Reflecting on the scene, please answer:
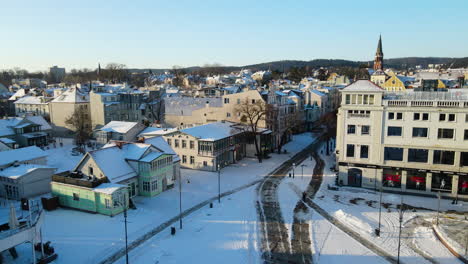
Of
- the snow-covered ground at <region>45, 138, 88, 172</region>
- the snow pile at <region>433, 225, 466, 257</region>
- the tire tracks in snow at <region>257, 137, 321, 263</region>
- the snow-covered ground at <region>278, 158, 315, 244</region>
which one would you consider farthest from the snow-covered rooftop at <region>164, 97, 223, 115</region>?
the snow pile at <region>433, 225, 466, 257</region>

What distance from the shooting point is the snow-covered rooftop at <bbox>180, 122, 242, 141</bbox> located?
52.4 meters

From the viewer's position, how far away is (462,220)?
105 feet

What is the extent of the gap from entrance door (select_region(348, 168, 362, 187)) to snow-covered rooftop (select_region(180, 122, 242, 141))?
19.7 metres

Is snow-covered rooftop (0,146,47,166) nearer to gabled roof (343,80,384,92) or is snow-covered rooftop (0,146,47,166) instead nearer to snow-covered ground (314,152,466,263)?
snow-covered ground (314,152,466,263)

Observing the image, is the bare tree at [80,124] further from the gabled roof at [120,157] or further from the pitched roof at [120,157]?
the pitched roof at [120,157]

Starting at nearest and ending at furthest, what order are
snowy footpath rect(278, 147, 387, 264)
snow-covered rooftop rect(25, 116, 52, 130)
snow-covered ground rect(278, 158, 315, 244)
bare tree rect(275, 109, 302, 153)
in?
snowy footpath rect(278, 147, 387, 264) < snow-covered ground rect(278, 158, 315, 244) < snow-covered rooftop rect(25, 116, 52, 130) < bare tree rect(275, 109, 302, 153)

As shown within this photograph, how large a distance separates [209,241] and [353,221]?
13.8m

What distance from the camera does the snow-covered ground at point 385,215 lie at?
87.7ft

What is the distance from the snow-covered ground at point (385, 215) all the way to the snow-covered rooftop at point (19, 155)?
36.3 metres

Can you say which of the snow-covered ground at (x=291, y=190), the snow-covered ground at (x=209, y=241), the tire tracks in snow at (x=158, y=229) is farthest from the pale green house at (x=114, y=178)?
the snow-covered ground at (x=291, y=190)

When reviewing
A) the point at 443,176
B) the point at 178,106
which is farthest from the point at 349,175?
the point at 178,106

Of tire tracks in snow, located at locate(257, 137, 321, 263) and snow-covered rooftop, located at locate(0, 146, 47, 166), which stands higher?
snow-covered rooftop, located at locate(0, 146, 47, 166)

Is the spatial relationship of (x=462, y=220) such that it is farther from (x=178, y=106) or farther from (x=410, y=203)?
(x=178, y=106)

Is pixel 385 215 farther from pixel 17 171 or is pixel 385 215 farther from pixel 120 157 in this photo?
pixel 17 171
